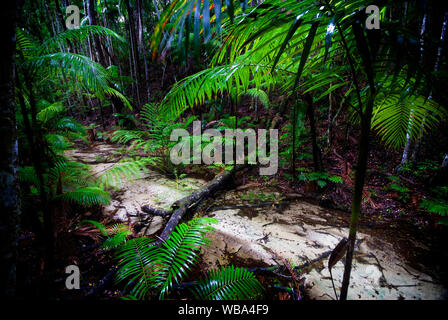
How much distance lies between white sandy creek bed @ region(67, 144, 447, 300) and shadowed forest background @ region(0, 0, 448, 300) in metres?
0.02

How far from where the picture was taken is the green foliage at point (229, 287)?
1.28 metres

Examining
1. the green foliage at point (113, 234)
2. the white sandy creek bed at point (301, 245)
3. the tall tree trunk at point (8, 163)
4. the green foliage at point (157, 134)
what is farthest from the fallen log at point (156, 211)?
the tall tree trunk at point (8, 163)

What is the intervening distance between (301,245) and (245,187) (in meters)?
1.82

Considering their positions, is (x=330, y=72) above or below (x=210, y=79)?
below

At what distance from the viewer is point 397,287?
5.00ft

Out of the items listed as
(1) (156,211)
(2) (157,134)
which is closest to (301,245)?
(1) (156,211)

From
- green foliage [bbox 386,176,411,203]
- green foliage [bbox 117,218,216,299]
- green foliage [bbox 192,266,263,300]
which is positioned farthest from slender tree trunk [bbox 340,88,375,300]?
green foliage [bbox 386,176,411,203]

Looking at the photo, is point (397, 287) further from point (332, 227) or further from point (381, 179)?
point (381, 179)

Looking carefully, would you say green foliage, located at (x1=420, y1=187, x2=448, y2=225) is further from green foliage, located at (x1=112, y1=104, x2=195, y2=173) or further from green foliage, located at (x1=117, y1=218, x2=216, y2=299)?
green foliage, located at (x1=112, y1=104, x2=195, y2=173)

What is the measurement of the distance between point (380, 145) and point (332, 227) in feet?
10.4

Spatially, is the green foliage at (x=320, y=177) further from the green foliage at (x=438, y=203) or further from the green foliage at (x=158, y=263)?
the green foliage at (x=158, y=263)

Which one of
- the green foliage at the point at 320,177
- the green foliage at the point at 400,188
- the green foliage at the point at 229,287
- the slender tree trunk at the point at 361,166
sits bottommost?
the green foliage at the point at 229,287

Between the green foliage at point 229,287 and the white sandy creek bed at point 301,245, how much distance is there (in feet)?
1.34
